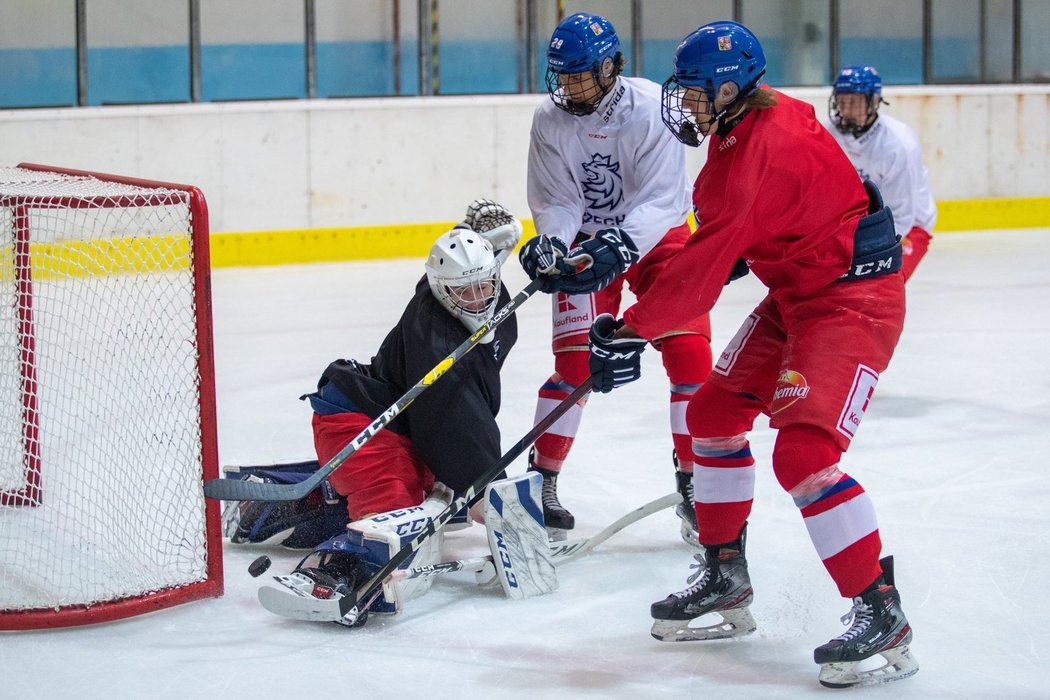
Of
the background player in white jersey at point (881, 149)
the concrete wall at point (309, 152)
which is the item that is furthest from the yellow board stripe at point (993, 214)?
the background player in white jersey at point (881, 149)

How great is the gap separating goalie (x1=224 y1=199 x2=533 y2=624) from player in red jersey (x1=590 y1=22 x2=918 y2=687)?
439 millimetres

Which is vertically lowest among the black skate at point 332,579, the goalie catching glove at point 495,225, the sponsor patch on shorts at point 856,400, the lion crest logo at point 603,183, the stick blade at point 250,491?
the black skate at point 332,579

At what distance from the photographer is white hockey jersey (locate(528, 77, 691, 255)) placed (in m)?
3.25

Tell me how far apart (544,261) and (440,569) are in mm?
639

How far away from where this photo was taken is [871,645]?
7.55 ft

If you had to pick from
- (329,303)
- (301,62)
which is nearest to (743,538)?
(329,303)

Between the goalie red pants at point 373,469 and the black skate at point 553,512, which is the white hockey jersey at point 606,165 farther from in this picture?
the goalie red pants at point 373,469

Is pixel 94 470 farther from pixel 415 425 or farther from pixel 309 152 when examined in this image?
pixel 309 152

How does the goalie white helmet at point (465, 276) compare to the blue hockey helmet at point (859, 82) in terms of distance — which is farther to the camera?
the blue hockey helmet at point (859, 82)

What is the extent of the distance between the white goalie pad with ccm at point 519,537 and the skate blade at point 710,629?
0.33 metres

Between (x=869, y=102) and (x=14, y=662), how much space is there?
3600 millimetres

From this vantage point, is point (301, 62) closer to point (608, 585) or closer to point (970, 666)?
point (608, 585)

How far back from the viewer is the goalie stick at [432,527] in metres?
2.57

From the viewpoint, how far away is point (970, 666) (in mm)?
2404
